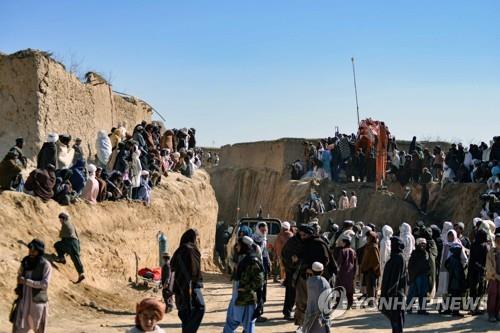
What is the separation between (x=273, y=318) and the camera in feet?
47.3

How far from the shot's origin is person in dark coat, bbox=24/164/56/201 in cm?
1566

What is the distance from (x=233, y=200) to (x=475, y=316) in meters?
32.4

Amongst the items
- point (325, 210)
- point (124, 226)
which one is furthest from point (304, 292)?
point (325, 210)

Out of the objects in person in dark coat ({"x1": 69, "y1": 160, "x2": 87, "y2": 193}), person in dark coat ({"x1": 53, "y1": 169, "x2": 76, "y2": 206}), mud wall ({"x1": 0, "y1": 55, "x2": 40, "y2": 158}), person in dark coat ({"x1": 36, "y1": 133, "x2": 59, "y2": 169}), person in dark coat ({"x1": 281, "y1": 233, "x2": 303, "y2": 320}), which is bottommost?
person in dark coat ({"x1": 281, "y1": 233, "x2": 303, "y2": 320})

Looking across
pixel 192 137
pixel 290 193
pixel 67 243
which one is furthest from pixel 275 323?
pixel 290 193

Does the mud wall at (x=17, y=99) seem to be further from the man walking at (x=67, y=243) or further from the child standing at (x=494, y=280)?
the child standing at (x=494, y=280)

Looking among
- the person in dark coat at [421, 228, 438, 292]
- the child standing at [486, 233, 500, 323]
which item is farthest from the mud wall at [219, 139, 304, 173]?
the child standing at [486, 233, 500, 323]

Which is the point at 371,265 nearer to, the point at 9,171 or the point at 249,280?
the point at 249,280

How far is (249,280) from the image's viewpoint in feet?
35.6

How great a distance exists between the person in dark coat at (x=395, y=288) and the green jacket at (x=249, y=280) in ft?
5.90

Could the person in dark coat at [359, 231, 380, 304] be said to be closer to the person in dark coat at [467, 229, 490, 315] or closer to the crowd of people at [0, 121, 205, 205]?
the person in dark coat at [467, 229, 490, 315]

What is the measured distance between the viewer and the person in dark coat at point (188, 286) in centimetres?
1070

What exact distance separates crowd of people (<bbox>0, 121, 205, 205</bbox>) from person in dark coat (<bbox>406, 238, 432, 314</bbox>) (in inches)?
271

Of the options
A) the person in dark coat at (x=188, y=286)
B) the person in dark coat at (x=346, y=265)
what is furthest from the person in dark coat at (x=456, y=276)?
the person in dark coat at (x=188, y=286)
